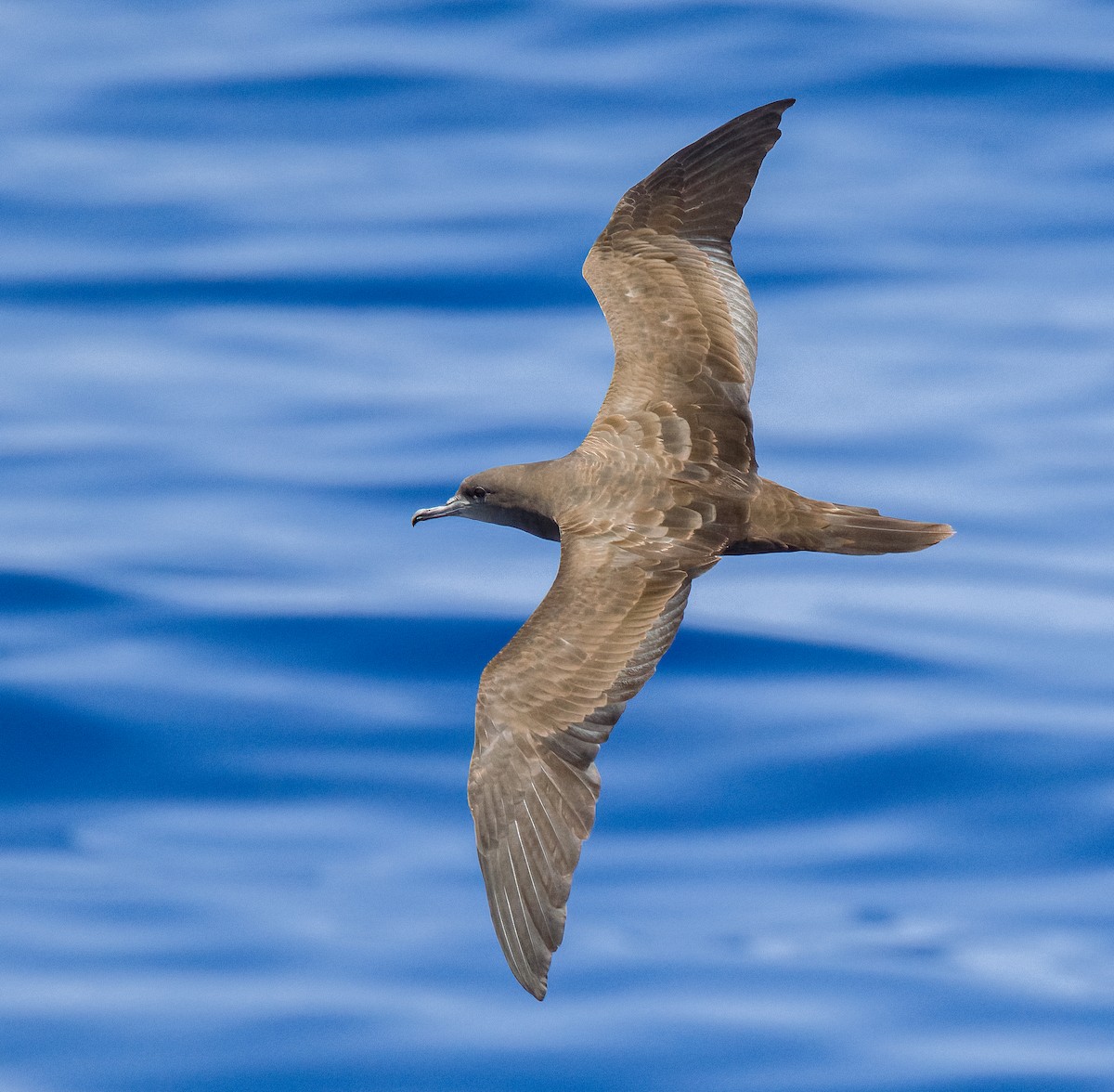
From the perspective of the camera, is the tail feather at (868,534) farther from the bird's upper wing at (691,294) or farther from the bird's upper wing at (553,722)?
the bird's upper wing at (553,722)

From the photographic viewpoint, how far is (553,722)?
6785 millimetres

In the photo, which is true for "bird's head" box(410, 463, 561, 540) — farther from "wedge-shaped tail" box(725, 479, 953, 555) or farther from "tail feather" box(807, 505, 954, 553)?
"tail feather" box(807, 505, 954, 553)

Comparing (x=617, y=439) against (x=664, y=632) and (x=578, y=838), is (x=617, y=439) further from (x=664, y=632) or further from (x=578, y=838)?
(x=578, y=838)

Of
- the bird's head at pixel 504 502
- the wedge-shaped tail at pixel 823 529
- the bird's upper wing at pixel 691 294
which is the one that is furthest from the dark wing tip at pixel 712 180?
the wedge-shaped tail at pixel 823 529

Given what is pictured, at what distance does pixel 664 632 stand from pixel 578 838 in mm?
853

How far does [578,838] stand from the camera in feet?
21.5

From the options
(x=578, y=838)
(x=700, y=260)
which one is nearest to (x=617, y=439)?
(x=700, y=260)

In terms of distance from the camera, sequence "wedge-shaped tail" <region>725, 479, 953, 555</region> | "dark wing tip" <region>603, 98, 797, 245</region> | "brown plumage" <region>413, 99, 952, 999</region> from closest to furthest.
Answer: "brown plumage" <region>413, 99, 952, 999</region> → "wedge-shaped tail" <region>725, 479, 953, 555</region> → "dark wing tip" <region>603, 98, 797, 245</region>

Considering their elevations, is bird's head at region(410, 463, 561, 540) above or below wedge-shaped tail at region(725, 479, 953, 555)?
above

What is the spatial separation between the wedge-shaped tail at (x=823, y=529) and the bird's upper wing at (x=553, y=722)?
0.42 m

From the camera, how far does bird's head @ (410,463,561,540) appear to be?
307 inches

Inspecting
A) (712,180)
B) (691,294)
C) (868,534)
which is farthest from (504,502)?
(712,180)

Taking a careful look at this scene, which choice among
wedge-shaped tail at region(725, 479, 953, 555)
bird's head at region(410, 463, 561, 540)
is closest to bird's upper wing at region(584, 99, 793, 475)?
wedge-shaped tail at region(725, 479, 953, 555)

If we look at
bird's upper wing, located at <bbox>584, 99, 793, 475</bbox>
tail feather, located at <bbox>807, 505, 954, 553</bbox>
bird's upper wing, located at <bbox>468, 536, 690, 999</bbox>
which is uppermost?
bird's upper wing, located at <bbox>584, 99, 793, 475</bbox>
